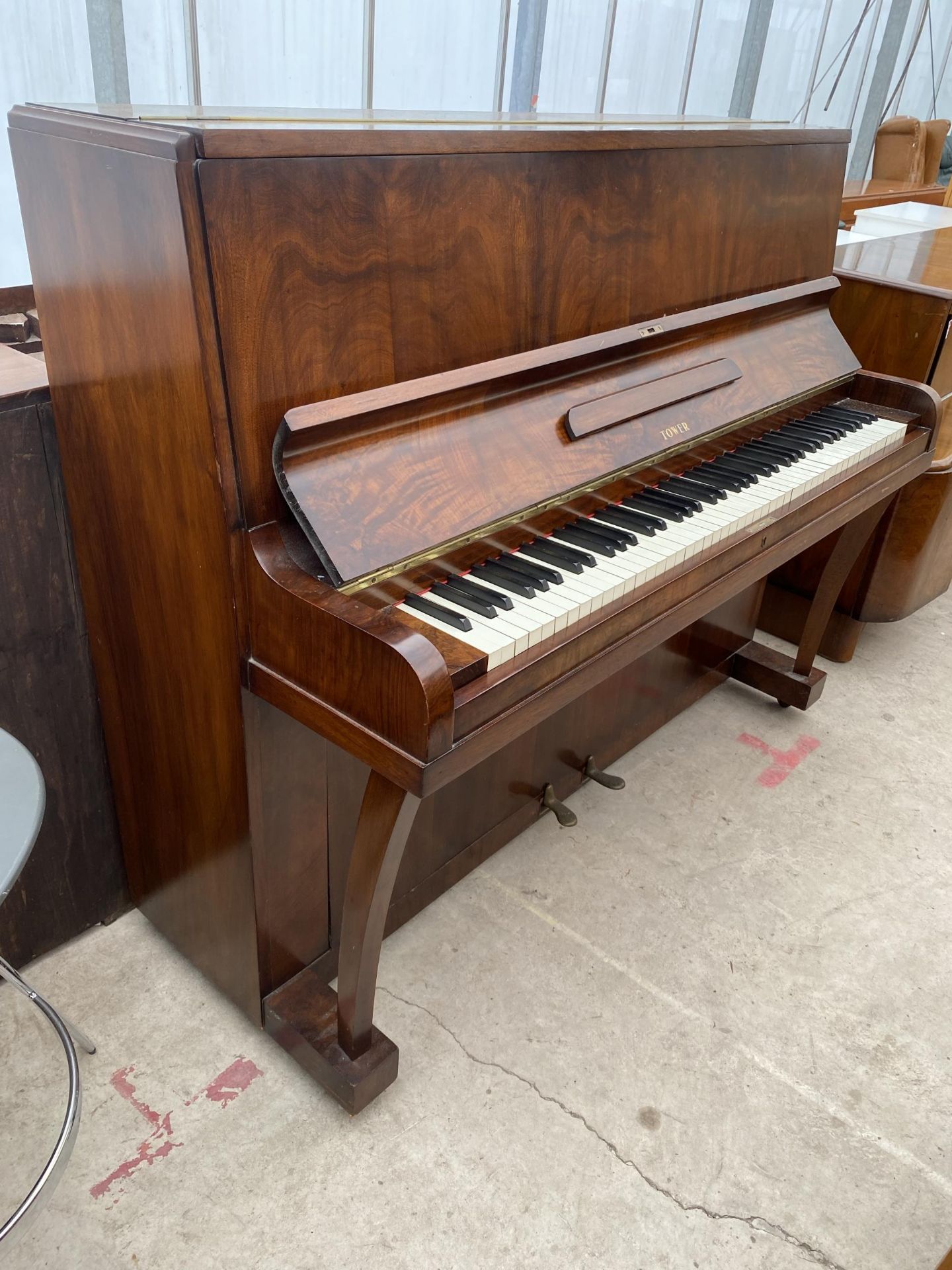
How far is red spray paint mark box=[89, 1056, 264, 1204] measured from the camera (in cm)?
145

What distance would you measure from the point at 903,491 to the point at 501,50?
367cm

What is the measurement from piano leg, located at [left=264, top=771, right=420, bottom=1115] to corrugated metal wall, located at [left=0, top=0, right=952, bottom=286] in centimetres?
247

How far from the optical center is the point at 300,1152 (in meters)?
1.50

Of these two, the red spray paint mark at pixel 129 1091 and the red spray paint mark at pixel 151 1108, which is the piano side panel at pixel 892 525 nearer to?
the red spray paint mark at pixel 151 1108

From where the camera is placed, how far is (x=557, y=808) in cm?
213

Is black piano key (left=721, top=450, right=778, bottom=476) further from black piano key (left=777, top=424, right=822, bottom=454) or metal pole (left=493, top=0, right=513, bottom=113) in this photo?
metal pole (left=493, top=0, right=513, bottom=113)

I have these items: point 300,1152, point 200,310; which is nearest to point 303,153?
point 200,310

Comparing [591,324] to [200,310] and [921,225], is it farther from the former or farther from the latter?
[921,225]

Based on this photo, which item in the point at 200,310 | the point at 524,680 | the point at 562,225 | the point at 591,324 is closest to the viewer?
the point at 200,310

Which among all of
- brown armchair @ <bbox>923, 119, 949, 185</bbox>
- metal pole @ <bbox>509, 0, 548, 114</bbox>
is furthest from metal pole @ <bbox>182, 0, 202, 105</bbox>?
brown armchair @ <bbox>923, 119, 949, 185</bbox>

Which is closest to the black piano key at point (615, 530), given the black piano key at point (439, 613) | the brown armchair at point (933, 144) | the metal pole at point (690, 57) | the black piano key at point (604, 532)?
the black piano key at point (604, 532)

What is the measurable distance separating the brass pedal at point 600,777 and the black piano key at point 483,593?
1027mm

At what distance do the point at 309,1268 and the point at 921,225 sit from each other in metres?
4.23

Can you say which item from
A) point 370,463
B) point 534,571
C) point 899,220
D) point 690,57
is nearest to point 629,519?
point 534,571
